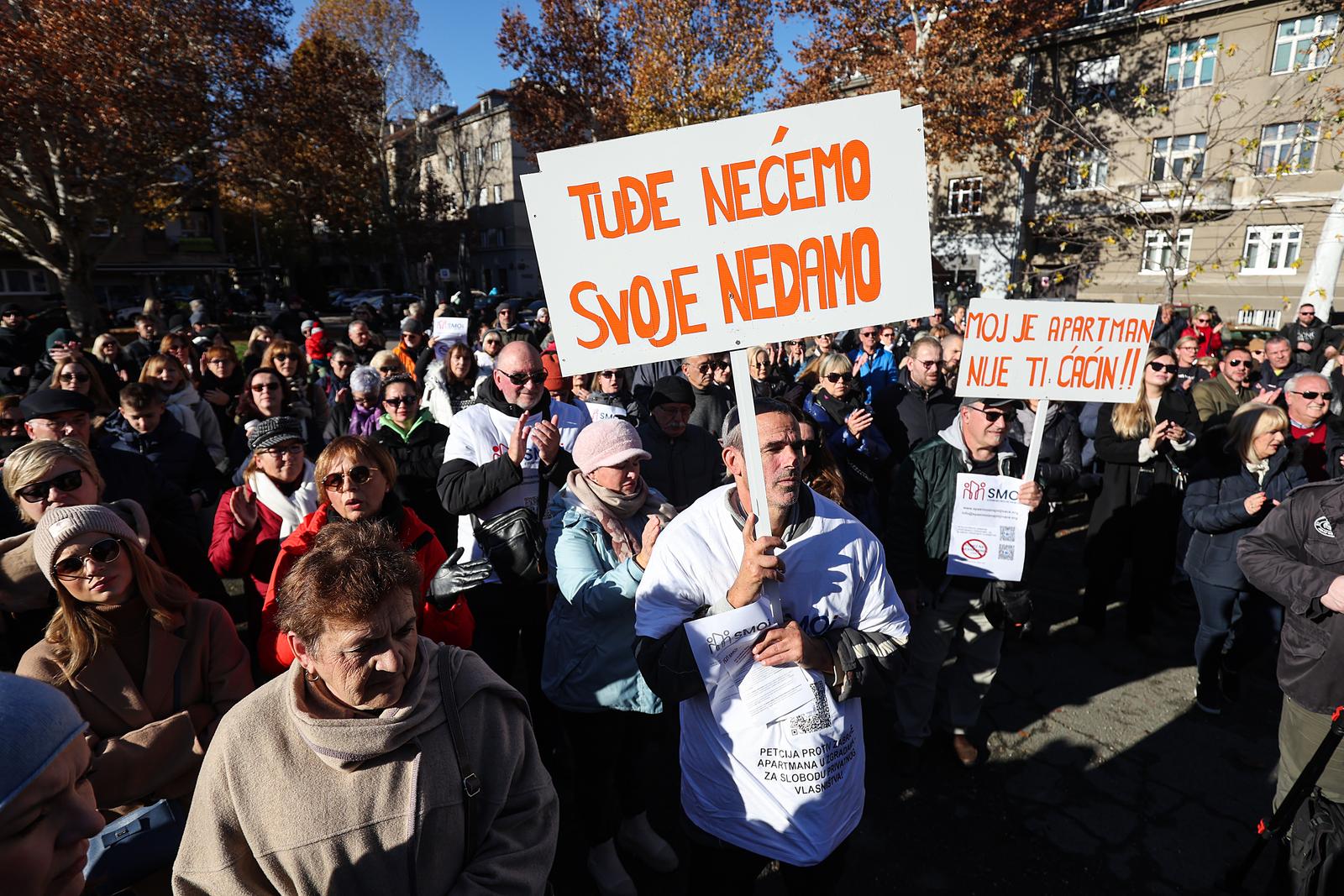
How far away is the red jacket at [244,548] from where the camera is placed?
10.7 ft

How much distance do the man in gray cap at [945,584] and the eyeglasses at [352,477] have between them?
2.46 meters

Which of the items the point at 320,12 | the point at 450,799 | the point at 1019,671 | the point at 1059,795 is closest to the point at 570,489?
the point at 450,799

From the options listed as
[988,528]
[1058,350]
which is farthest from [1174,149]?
[988,528]

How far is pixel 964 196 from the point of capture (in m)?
30.5

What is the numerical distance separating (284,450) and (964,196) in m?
32.4

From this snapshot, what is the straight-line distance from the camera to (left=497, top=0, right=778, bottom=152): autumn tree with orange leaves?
2373 centimetres

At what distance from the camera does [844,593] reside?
2.24 metres

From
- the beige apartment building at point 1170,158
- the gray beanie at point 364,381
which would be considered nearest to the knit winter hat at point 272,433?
the gray beanie at point 364,381

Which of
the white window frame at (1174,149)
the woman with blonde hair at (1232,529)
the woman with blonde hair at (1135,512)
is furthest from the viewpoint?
the white window frame at (1174,149)

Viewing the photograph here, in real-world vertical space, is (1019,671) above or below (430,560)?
below

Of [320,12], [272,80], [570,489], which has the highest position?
[320,12]

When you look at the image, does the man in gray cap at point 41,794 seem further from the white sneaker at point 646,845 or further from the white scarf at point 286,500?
the white sneaker at point 646,845

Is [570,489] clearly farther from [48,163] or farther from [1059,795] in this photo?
[48,163]

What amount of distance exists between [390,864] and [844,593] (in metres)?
1.41
